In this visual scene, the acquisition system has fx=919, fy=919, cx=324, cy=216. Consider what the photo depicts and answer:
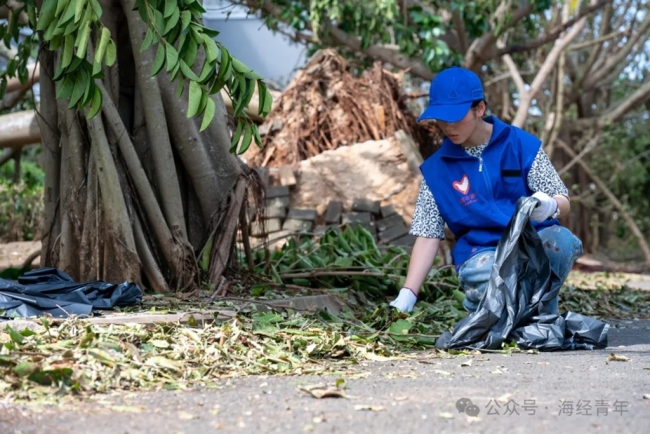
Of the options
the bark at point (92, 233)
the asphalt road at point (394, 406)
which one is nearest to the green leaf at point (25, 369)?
the asphalt road at point (394, 406)

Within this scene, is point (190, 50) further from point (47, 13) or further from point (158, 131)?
point (158, 131)

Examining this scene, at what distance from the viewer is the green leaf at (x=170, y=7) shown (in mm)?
3824

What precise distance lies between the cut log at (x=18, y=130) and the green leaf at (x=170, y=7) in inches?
174

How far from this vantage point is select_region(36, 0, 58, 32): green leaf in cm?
383

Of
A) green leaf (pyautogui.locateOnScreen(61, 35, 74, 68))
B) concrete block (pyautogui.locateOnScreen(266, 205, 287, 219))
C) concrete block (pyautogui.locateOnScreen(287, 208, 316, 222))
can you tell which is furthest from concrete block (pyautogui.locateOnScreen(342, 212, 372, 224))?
green leaf (pyautogui.locateOnScreen(61, 35, 74, 68))

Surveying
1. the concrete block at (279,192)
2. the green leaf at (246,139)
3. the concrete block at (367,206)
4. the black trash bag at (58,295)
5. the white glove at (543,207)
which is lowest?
the black trash bag at (58,295)

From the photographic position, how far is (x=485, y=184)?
14.7 ft

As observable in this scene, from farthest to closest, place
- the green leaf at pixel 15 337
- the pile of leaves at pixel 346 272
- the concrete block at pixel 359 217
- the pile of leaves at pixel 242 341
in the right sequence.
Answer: the concrete block at pixel 359 217
the pile of leaves at pixel 346 272
the green leaf at pixel 15 337
the pile of leaves at pixel 242 341

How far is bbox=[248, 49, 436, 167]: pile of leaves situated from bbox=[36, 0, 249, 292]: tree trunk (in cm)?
509

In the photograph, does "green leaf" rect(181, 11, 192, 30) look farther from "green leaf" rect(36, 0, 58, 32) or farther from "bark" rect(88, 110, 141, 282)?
"bark" rect(88, 110, 141, 282)

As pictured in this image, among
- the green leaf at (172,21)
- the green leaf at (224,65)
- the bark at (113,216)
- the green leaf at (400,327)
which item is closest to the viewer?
the green leaf at (172,21)

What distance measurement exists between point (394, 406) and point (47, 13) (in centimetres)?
224

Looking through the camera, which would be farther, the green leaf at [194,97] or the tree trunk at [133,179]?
the tree trunk at [133,179]

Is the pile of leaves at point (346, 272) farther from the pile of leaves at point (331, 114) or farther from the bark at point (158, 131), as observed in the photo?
the pile of leaves at point (331, 114)
